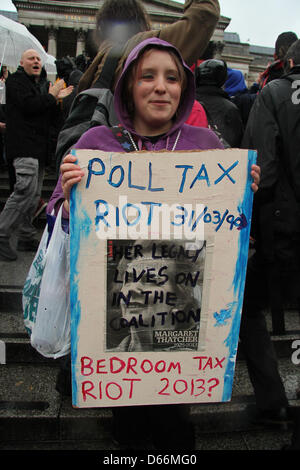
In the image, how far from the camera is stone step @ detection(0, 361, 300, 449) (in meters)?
1.95

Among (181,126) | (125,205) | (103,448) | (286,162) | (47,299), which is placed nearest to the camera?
(125,205)

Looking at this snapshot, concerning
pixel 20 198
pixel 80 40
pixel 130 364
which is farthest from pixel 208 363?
pixel 80 40

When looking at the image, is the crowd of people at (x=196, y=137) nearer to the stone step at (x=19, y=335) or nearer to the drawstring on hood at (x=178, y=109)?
the drawstring on hood at (x=178, y=109)

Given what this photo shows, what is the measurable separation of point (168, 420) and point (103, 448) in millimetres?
677

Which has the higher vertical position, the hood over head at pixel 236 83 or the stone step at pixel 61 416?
the hood over head at pixel 236 83

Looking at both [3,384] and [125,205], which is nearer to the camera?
[125,205]

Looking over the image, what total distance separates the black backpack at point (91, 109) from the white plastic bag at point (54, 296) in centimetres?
50

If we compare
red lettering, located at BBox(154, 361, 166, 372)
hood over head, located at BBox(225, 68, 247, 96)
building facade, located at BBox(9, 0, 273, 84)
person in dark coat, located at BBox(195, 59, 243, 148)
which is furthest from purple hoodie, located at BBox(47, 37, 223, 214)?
building facade, located at BBox(9, 0, 273, 84)

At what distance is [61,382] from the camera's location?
2078 millimetres

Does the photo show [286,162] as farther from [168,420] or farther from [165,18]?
[165,18]

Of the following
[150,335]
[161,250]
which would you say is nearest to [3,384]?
Result: [150,335]

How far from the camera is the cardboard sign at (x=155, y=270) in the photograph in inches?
45.8

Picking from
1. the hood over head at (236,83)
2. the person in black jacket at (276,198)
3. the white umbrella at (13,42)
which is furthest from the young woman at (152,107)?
the white umbrella at (13,42)

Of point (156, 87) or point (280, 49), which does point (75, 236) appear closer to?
point (156, 87)
